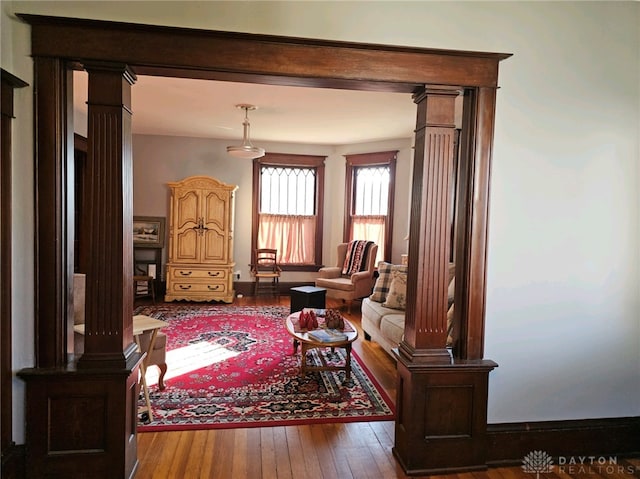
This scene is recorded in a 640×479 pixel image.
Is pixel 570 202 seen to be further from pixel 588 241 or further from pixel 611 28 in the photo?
pixel 611 28

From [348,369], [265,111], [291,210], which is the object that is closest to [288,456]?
[348,369]

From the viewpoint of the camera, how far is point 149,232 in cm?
657

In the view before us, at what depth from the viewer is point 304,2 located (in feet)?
6.68

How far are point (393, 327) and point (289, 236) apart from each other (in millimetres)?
3797

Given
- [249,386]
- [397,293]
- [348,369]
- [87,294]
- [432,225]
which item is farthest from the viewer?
[397,293]

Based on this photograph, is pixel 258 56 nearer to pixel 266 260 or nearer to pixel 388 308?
pixel 388 308

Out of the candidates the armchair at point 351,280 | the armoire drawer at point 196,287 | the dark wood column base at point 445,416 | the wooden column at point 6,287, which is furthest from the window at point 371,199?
the wooden column at point 6,287

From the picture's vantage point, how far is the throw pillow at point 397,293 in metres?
4.03

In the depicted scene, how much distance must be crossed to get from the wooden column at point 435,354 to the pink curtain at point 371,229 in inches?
173

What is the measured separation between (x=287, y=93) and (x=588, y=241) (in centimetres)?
304

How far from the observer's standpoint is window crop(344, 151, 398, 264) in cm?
646

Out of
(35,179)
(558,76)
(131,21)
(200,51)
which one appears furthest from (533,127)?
(35,179)

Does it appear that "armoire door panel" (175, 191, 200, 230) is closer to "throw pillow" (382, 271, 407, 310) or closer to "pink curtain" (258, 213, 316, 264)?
"pink curtain" (258, 213, 316, 264)

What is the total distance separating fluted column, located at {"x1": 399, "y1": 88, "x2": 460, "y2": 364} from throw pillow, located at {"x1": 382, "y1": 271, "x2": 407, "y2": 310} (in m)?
1.82
